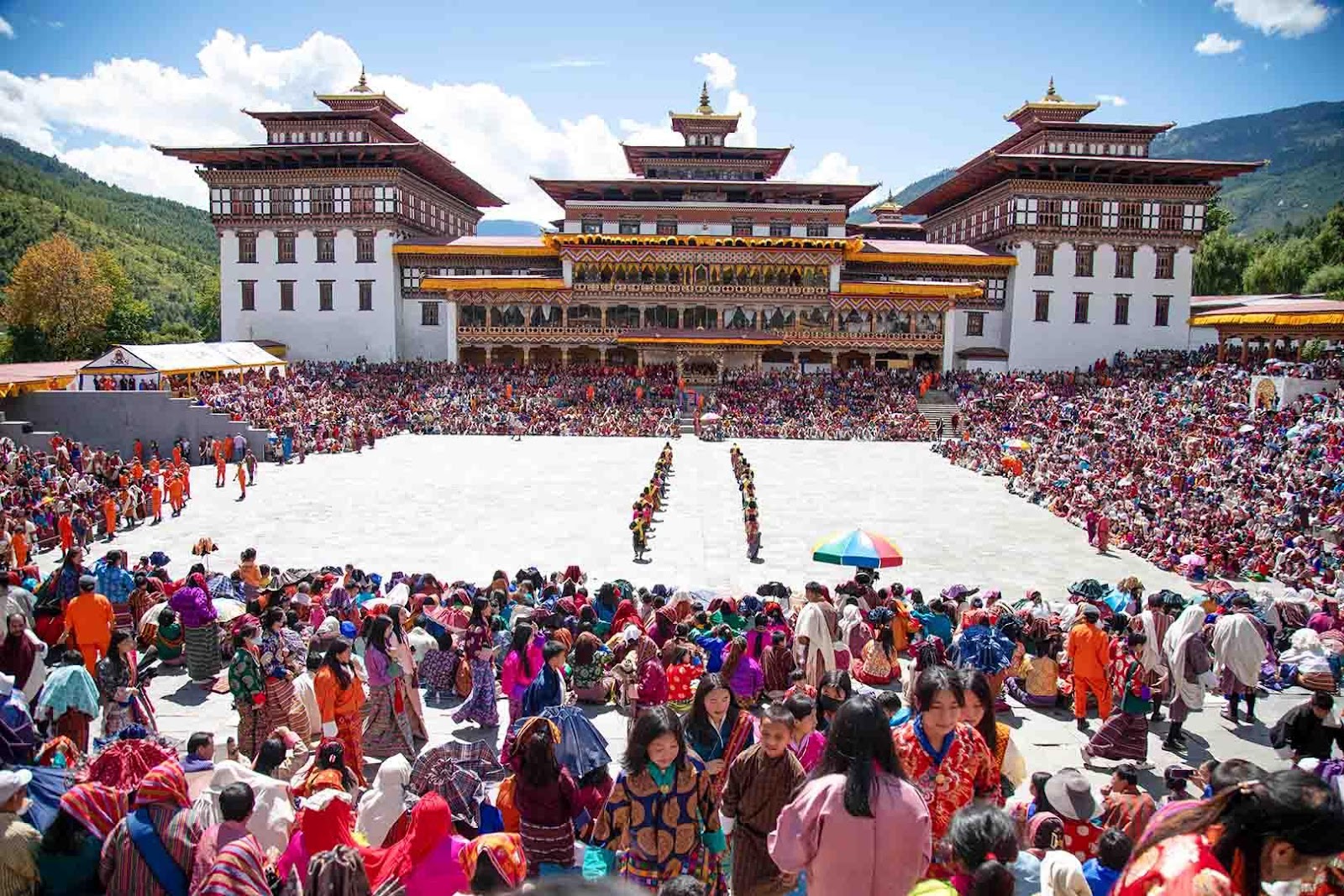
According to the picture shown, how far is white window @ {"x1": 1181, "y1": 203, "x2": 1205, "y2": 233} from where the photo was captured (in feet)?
165

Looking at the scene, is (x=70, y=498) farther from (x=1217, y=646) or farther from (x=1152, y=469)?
(x=1152, y=469)

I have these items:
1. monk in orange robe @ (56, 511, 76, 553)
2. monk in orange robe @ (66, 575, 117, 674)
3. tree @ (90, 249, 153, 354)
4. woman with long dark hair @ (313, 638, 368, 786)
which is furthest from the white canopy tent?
woman with long dark hair @ (313, 638, 368, 786)

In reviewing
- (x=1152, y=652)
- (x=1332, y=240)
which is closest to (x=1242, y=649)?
(x=1152, y=652)

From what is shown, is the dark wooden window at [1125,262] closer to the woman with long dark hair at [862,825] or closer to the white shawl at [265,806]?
the woman with long dark hair at [862,825]

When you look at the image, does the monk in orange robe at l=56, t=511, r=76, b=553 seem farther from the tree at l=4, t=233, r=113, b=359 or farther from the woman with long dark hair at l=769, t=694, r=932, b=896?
the tree at l=4, t=233, r=113, b=359

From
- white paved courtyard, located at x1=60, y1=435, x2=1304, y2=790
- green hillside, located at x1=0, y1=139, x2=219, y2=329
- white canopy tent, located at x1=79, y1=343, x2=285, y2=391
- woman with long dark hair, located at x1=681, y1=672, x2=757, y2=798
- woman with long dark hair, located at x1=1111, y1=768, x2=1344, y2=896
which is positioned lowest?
white paved courtyard, located at x1=60, y1=435, x2=1304, y2=790

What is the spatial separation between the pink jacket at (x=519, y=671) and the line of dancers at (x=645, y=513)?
9378 mm

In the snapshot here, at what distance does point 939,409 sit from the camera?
44.2m

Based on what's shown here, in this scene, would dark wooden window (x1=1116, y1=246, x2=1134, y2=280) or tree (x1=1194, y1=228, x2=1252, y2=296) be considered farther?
tree (x1=1194, y1=228, x2=1252, y2=296)

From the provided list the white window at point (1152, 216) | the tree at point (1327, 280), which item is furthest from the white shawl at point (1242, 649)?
the tree at point (1327, 280)

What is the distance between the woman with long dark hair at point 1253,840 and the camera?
317cm

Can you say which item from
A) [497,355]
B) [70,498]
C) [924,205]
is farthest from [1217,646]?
[924,205]

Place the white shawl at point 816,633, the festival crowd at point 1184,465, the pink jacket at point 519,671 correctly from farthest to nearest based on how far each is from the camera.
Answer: the festival crowd at point 1184,465 < the white shawl at point 816,633 < the pink jacket at point 519,671

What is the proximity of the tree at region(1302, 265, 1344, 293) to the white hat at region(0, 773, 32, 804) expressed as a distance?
7071cm
